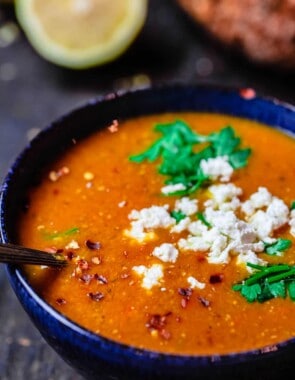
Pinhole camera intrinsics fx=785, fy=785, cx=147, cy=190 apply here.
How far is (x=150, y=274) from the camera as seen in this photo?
5.36 ft

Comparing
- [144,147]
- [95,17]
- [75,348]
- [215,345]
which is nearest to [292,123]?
[144,147]

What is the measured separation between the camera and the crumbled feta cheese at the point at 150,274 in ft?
5.32

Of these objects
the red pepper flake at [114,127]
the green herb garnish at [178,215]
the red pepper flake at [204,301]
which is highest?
the green herb garnish at [178,215]

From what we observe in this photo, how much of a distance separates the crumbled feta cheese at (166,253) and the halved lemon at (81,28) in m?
1.39

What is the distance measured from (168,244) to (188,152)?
Answer: 382 millimetres

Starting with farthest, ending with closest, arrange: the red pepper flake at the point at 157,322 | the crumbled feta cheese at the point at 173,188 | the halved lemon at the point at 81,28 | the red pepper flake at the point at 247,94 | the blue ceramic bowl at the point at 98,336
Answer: the halved lemon at the point at 81,28
the red pepper flake at the point at 247,94
the crumbled feta cheese at the point at 173,188
the red pepper flake at the point at 157,322
the blue ceramic bowl at the point at 98,336

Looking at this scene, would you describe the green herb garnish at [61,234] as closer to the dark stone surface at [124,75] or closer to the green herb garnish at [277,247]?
the green herb garnish at [277,247]

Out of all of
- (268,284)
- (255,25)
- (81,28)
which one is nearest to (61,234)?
(268,284)

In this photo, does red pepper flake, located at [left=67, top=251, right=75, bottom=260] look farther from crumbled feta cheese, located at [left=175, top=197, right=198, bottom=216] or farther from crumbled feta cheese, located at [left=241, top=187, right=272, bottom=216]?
crumbled feta cheese, located at [left=241, top=187, right=272, bottom=216]

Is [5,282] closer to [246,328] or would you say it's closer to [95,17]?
[246,328]

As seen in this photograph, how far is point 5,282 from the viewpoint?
218 centimetres

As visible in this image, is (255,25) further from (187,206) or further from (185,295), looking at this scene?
(185,295)

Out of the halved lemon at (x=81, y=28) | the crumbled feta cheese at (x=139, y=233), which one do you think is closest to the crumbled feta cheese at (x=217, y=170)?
the crumbled feta cheese at (x=139, y=233)

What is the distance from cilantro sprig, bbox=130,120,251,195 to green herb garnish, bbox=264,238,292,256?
0.27 meters
